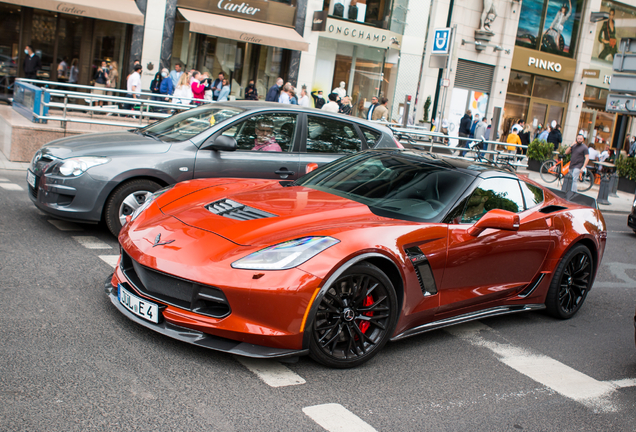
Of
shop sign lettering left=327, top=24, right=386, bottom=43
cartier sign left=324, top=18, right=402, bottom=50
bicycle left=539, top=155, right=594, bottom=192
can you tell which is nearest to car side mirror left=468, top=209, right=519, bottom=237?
bicycle left=539, top=155, right=594, bottom=192

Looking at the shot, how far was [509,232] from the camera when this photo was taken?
5008 mm

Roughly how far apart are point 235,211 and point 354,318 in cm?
114

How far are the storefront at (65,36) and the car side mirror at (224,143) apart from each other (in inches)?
542

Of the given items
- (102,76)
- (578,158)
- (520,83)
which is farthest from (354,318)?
(520,83)

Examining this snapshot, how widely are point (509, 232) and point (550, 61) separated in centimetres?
3033

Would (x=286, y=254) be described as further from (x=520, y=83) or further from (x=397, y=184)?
(x=520, y=83)

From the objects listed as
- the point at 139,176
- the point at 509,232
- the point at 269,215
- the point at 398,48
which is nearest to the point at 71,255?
the point at 139,176

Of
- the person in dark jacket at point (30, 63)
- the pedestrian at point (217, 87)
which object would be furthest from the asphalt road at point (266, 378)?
the person in dark jacket at point (30, 63)

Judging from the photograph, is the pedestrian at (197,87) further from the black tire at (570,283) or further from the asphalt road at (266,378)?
the black tire at (570,283)

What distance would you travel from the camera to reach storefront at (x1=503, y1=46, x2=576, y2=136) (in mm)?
31578

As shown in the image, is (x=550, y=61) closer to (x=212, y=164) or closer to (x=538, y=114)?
(x=538, y=114)

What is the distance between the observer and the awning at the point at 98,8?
57.6 ft

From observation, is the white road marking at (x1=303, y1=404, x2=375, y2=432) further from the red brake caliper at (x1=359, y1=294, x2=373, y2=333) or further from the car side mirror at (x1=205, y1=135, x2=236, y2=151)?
the car side mirror at (x1=205, y1=135, x2=236, y2=151)

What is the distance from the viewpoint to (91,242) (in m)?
6.35
